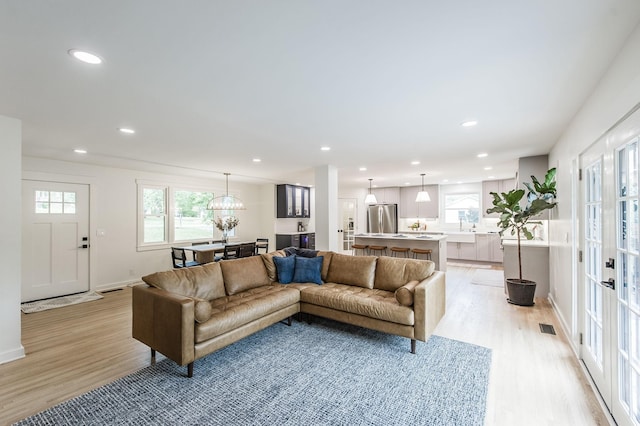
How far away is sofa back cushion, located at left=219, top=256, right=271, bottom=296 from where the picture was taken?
3.54 meters

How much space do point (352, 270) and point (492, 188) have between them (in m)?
6.27

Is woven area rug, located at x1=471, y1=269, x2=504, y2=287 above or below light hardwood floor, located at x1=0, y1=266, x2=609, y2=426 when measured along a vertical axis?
above

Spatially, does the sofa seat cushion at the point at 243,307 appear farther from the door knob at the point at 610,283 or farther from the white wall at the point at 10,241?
the door knob at the point at 610,283

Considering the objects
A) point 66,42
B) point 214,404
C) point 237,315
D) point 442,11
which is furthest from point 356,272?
point 66,42

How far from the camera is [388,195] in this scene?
9672 millimetres

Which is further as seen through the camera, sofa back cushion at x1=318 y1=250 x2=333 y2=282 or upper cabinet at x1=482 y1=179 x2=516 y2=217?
upper cabinet at x1=482 y1=179 x2=516 y2=217

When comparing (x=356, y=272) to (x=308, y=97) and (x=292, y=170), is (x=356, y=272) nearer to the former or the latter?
(x=308, y=97)

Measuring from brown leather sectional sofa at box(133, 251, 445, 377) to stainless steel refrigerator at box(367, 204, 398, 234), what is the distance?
5.51 metres

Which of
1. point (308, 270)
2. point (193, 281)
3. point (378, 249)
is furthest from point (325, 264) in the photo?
point (378, 249)

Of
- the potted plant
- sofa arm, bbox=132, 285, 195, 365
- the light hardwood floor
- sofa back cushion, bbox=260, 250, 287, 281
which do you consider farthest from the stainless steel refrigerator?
sofa arm, bbox=132, 285, 195, 365

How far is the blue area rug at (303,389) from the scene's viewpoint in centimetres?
202

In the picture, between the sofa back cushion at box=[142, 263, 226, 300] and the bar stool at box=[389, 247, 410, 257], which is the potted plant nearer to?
the bar stool at box=[389, 247, 410, 257]

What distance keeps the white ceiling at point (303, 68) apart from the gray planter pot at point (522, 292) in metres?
2.13

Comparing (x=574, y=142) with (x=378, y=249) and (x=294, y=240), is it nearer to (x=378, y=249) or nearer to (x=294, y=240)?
(x=378, y=249)
